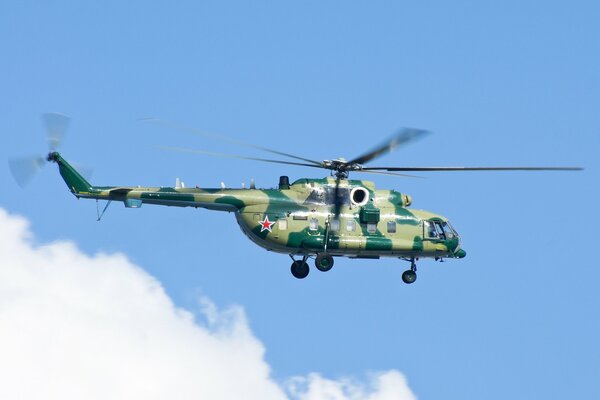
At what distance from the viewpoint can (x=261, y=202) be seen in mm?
47688

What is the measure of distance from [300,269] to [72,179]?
30.8ft

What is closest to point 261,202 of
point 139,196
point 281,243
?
point 281,243

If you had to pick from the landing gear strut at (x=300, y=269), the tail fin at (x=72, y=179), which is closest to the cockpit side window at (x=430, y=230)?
the landing gear strut at (x=300, y=269)

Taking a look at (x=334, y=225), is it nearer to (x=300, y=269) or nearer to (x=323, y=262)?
(x=323, y=262)

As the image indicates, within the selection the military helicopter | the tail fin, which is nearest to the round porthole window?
the military helicopter

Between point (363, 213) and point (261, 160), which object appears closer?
point (261, 160)

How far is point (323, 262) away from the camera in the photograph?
47875 mm

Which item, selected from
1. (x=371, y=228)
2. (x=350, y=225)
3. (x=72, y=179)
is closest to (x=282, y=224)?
(x=350, y=225)

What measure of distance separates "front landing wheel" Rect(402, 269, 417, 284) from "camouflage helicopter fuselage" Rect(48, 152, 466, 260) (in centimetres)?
86

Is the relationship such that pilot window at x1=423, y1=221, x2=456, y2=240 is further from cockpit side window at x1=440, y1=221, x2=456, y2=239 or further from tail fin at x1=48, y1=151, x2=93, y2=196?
tail fin at x1=48, y1=151, x2=93, y2=196

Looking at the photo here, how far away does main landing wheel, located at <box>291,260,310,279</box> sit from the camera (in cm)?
4912

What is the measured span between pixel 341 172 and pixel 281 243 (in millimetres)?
3510

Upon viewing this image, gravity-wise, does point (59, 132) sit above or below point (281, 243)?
above

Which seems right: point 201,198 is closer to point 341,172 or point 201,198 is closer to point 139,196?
point 139,196
